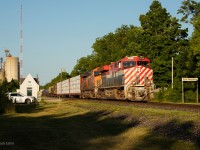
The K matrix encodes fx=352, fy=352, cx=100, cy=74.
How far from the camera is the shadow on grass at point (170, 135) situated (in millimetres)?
9680

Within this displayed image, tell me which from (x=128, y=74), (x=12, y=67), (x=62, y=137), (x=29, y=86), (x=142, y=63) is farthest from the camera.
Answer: (x=12, y=67)

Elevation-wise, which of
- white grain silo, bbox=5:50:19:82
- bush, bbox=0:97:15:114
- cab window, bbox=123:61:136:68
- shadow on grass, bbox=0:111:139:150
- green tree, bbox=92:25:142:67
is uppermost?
green tree, bbox=92:25:142:67

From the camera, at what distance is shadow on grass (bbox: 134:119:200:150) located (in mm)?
9680

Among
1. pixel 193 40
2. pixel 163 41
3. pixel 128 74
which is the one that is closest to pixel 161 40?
pixel 163 41

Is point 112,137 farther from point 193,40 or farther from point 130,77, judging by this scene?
point 193,40

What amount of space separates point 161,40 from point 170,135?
148 ft

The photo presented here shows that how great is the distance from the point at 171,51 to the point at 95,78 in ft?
54.5

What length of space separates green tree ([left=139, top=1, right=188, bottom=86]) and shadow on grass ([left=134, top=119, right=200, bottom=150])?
4058 centimetres

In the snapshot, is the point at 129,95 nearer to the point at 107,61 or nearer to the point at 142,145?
the point at 142,145

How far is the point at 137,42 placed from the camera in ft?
197

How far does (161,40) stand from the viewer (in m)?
55.1

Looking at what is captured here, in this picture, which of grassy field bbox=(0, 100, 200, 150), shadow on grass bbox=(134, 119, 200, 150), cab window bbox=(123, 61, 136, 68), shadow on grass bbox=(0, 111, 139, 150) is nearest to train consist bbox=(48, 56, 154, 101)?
cab window bbox=(123, 61, 136, 68)

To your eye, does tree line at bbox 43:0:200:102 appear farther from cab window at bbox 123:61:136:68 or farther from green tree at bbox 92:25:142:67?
green tree at bbox 92:25:142:67

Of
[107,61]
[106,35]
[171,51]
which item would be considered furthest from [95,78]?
[106,35]
